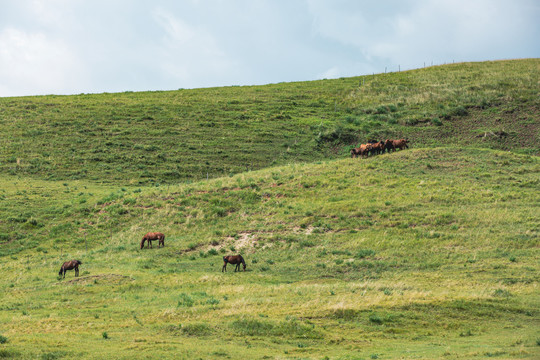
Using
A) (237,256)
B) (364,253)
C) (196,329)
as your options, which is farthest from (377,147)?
(196,329)

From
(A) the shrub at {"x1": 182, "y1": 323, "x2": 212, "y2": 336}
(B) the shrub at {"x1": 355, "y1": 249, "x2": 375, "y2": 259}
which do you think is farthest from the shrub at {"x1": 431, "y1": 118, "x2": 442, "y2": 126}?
(A) the shrub at {"x1": 182, "y1": 323, "x2": 212, "y2": 336}

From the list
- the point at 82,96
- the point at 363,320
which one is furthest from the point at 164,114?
the point at 363,320

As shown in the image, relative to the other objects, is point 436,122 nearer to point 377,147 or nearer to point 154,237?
point 377,147

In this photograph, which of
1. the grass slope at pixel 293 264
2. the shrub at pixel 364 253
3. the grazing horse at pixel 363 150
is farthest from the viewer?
Answer: the grazing horse at pixel 363 150

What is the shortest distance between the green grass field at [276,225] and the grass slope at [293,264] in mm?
A: 139

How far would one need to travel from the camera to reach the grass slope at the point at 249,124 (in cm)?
5900

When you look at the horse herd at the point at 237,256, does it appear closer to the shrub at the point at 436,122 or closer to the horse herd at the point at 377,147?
the horse herd at the point at 377,147

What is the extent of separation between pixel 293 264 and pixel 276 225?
6.76 metres

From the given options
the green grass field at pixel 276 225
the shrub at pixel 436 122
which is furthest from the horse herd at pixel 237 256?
the shrub at pixel 436 122

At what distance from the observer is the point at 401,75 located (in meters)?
93.0

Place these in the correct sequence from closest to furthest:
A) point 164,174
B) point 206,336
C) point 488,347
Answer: point 488,347, point 206,336, point 164,174

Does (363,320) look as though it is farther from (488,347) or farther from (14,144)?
(14,144)

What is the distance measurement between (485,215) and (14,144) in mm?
53133

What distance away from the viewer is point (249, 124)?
239 ft
